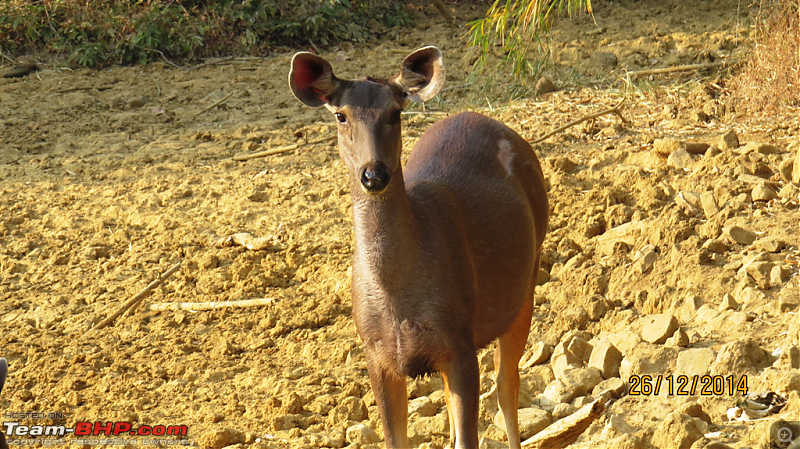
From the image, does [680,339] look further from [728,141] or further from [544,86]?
[544,86]

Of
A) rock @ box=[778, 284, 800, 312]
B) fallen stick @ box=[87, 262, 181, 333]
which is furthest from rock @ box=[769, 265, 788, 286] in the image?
fallen stick @ box=[87, 262, 181, 333]

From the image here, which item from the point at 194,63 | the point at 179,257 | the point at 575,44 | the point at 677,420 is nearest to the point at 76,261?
the point at 179,257

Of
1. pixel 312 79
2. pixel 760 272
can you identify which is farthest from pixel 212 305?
pixel 760 272

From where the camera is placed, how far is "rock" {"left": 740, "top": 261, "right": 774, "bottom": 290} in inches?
219

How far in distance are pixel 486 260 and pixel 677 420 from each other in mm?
1220

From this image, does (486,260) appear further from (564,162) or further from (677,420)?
(564,162)

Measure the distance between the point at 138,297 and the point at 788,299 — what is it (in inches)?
183

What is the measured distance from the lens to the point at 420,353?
12.4 feet

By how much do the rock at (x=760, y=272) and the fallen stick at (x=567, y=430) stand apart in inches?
67.8

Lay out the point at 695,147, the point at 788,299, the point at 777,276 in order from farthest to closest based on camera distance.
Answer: the point at 695,147, the point at 777,276, the point at 788,299

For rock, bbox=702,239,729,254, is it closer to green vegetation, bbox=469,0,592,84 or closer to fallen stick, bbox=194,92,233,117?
green vegetation, bbox=469,0,592,84

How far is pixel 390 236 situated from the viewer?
3805mm

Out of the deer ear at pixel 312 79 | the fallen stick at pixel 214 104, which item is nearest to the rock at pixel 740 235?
the deer ear at pixel 312 79
